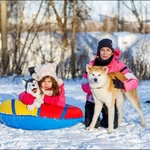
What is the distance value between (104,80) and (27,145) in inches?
52.5

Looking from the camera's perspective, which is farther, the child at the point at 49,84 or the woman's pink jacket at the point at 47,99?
the child at the point at 49,84

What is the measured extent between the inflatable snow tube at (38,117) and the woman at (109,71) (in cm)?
32

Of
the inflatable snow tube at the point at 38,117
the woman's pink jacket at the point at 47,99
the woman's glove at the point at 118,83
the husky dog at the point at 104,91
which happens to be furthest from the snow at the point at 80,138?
the woman's glove at the point at 118,83

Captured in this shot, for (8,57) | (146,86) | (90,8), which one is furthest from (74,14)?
(146,86)

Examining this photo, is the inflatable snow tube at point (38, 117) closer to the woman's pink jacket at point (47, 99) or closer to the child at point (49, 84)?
the woman's pink jacket at point (47, 99)

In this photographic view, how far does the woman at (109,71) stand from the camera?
5264 mm

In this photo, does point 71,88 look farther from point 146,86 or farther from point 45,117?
point 45,117

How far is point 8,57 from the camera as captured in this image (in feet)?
44.7

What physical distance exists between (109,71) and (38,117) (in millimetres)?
1183

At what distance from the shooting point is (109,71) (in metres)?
5.44

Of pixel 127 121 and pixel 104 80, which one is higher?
pixel 104 80

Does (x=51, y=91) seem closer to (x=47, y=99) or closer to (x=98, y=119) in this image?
(x=47, y=99)

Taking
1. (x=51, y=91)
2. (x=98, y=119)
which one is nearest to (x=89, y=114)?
(x=98, y=119)

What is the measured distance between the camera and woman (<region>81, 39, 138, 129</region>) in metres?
5.26
